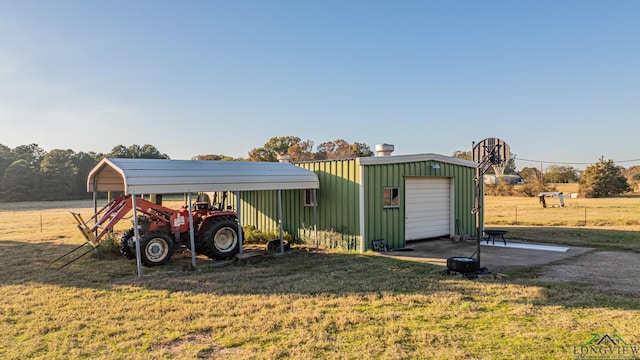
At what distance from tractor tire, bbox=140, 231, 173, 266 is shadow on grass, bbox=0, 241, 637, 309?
20 centimetres

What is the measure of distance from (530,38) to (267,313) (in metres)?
13.2

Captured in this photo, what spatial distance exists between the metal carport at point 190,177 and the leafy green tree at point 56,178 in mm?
41397

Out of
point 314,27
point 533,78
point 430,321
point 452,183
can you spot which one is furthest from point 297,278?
point 533,78

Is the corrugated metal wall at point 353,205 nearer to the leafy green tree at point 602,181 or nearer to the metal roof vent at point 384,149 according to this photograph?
the metal roof vent at point 384,149

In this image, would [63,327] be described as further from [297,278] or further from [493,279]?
[493,279]

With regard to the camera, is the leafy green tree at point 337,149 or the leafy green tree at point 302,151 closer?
the leafy green tree at point 302,151

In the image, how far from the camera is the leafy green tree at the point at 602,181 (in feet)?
117

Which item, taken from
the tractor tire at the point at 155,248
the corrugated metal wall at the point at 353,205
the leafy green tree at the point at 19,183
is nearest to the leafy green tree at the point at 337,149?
the leafy green tree at the point at 19,183

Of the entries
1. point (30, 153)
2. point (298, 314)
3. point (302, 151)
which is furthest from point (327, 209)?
point (30, 153)

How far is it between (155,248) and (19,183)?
150ft

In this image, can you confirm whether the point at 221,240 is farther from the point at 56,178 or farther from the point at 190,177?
the point at 56,178

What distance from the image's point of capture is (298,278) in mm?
6723

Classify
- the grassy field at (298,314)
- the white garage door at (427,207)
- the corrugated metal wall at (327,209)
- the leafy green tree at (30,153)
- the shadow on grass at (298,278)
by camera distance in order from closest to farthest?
the grassy field at (298,314) → the shadow on grass at (298,278) → the corrugated metal wall at (327,209) → the white garage door at (427,207) → the leafy green tree at (30,153)

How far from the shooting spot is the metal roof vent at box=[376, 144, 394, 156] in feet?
35.6
